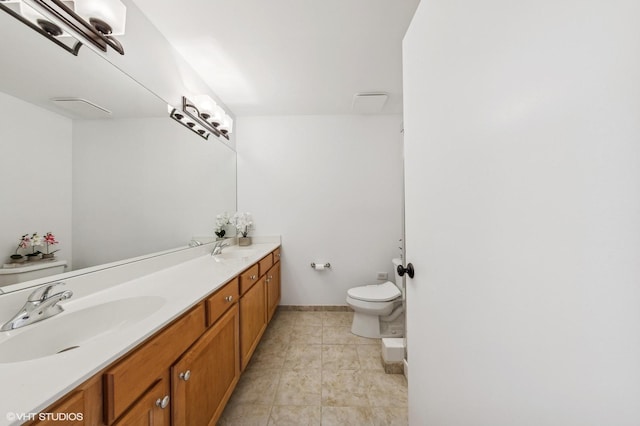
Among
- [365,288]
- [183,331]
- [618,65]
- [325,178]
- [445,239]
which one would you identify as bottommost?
[365,288]

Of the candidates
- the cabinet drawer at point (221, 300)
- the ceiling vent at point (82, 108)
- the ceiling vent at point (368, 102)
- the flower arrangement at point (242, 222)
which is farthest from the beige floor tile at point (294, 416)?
the ceiling vent at point (368, 102)

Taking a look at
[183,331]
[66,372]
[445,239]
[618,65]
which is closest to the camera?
[618,65]

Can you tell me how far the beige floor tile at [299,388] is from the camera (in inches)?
56.6

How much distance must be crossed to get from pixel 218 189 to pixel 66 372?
1.92 meters

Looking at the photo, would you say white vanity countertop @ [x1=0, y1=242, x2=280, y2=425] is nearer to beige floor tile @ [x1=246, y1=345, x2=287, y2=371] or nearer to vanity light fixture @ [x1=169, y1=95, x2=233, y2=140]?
beige floor tile @ [x1=246, y1=345, x2=287, y2=371]

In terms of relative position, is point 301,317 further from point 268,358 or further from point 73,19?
point 73,19

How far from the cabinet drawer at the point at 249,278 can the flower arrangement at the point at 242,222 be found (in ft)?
2.84

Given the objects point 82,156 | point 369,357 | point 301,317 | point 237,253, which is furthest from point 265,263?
point 82,156

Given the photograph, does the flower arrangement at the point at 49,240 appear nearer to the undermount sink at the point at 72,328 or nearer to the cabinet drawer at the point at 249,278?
the undermount sink at the point at 72,328

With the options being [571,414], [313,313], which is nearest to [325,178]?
[313,313]

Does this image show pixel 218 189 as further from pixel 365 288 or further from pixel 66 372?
pixel 66 372

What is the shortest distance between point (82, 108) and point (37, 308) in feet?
2.75

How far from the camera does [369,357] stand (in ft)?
6.07

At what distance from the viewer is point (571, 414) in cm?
35
